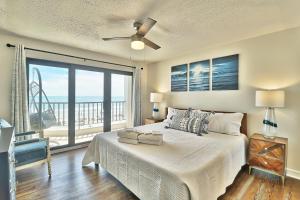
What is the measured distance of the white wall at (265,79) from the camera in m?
2.44

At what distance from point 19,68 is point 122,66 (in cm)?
231

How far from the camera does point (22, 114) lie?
111 inches

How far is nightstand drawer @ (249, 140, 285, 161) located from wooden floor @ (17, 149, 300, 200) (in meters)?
0.40

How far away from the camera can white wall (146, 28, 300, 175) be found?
2.44 metres

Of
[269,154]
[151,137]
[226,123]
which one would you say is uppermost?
[226,123]

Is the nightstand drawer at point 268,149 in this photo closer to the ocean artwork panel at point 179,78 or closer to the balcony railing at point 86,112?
the ocean artwork panel at point 179,78

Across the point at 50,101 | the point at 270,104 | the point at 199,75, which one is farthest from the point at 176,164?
the point at 50,101

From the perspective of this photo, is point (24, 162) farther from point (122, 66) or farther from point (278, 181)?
point (278, 181)

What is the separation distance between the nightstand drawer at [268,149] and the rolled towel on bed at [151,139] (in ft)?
5.15

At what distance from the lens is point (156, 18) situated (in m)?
2.15

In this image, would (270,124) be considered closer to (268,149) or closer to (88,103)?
(268,149)

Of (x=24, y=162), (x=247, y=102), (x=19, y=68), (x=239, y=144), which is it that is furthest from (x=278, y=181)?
(x=19, y=68)

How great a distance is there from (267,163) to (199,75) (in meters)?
2.13

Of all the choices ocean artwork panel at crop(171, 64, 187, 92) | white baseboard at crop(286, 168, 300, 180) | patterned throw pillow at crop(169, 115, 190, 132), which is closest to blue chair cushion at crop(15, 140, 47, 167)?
patterned throw pillow at crop(169, 115, 190, 132)
